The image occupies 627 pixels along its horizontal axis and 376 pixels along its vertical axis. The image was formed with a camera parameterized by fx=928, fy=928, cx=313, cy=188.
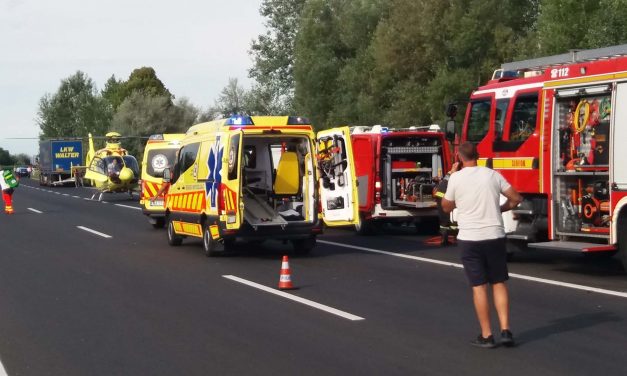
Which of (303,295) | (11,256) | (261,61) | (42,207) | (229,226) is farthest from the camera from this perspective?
(261,61)

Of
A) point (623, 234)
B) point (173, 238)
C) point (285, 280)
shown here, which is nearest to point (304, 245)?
point (173, 238)

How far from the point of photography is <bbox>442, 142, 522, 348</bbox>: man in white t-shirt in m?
8.33

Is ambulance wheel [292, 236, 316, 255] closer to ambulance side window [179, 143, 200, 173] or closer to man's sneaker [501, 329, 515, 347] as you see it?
ambulance side window [179, 143, 200, 173]

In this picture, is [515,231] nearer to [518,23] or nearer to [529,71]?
[529,71]

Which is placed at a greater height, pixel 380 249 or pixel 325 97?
pixel 325 97

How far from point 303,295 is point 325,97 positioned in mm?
39920

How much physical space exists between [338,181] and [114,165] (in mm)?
25175

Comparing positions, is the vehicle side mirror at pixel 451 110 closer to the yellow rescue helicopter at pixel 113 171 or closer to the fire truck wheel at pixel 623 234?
the fire truck wheel at pixel 623 234

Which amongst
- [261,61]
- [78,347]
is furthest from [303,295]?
[261,61]

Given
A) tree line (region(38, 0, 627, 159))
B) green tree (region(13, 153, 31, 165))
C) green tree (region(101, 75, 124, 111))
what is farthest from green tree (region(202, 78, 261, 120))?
green tree (region(13, 153, 31, 165))

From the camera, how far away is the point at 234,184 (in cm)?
1572

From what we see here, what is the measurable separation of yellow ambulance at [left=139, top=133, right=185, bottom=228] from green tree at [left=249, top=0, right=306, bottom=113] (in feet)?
135

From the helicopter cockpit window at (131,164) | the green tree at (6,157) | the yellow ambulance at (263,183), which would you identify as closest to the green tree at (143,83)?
the green tree at (6,157)

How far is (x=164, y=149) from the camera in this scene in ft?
81.7
